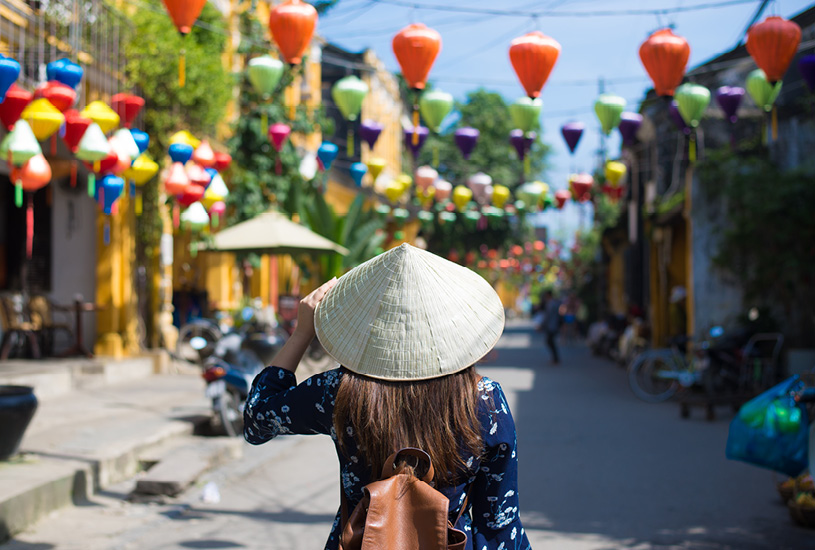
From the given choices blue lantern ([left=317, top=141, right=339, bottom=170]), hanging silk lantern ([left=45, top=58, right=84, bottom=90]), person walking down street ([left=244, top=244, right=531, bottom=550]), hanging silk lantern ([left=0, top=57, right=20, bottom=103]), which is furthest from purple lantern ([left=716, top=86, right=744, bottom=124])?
person walking down street ([left=244, top=244, right=531, bottom=550])

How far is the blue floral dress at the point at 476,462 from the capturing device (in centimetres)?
218

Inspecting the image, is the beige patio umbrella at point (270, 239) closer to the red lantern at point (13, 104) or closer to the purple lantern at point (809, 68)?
the red lantern at point (13, 104)

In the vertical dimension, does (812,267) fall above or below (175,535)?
above

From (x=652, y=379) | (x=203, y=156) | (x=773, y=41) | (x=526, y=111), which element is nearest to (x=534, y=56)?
(x=526, y=111)

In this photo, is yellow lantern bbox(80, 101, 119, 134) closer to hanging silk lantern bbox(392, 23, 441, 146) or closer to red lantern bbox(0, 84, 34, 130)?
red lantern bbox(0, 84, 34, 130)

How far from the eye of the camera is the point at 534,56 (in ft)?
24.1

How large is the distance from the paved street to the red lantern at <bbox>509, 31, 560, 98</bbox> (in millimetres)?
3555

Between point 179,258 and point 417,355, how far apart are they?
1791 centimetres

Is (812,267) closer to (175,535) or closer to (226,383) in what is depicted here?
(226,383)

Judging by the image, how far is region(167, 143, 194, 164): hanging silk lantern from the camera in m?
9.19

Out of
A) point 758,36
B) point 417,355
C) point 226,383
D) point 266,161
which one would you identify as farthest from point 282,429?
point 266,161

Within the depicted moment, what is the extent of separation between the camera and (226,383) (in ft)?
30.3

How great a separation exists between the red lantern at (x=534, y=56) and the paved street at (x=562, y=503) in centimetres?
356

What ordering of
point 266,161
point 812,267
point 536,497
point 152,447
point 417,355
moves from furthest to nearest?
point 266,161 → point 812,267 → point 152,447 → point 536,497 → point 417,355
